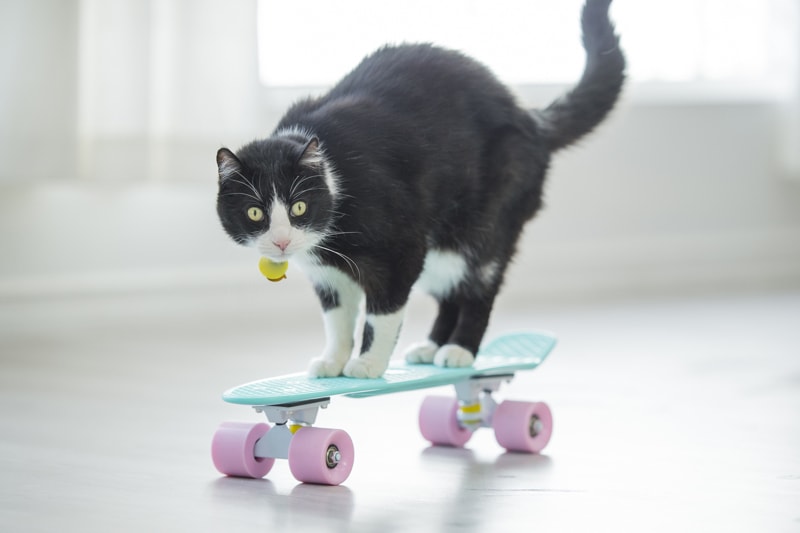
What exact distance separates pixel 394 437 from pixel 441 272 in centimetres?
27

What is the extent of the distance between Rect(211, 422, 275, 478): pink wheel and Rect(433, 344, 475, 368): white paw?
0.33 m

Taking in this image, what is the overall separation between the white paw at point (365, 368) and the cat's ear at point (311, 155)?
0.28 metres

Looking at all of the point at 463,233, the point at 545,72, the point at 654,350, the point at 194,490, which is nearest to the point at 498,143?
the point at 463,233

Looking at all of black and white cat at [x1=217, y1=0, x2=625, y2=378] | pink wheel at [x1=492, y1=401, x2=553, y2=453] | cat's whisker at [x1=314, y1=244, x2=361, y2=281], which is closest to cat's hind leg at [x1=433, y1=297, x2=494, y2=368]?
black and white cat at [x1=217, y1=0, x2=625, y2=378]

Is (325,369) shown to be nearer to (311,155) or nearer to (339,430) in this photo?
(339,430)

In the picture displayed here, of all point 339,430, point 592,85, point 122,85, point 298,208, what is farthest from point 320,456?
point 122,85

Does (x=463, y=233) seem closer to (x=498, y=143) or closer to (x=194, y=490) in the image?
(x=498, y=143)

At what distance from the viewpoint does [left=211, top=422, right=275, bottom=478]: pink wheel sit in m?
1.44

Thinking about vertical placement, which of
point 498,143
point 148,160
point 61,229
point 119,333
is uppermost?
point 498,143

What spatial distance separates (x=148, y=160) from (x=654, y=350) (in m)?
1.39

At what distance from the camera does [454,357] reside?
1.68 meters

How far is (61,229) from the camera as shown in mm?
3070

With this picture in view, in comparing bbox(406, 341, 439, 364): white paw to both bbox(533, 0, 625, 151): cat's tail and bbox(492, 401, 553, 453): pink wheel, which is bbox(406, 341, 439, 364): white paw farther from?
bbox(533, 0, 625, 151): cat's tail

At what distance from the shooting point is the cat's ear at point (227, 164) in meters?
1.36
